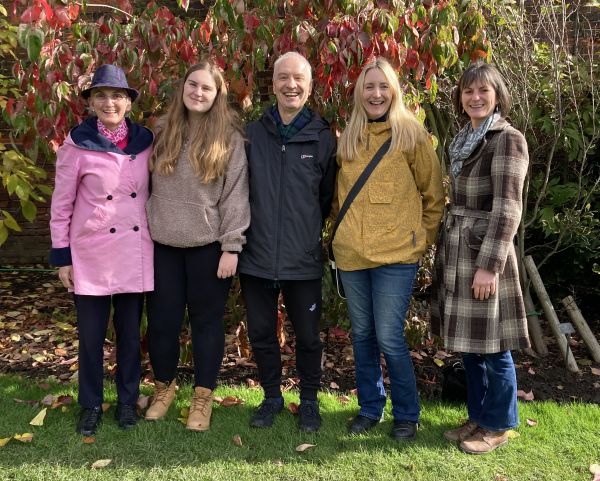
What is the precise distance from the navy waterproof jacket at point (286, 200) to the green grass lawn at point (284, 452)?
3.10ft

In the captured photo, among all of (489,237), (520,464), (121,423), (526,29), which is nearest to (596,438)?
(520,464)

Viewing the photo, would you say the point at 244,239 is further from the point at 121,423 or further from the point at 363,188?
the point at 121,423

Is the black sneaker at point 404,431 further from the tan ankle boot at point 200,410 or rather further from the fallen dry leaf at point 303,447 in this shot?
the tan ankle boot at point 200,410

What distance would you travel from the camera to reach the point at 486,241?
9.80 feet

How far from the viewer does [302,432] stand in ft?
11.5

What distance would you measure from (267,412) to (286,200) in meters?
1.27

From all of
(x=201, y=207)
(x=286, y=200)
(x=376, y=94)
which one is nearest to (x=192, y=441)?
(x=201, y=207)

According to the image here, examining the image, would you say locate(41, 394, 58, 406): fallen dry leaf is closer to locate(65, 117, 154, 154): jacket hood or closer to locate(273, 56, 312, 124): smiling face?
locate(65, 117, 154, 154): jacket hood

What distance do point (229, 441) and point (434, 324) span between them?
129cm

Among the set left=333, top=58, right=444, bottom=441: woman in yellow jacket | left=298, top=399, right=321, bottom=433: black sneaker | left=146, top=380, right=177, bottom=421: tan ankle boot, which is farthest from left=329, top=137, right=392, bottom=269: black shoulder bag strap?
left=146, top=380, right=177, bottom=421: tan ankle boot

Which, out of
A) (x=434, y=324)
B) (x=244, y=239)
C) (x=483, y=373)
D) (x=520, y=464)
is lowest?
(x=520, y=464)

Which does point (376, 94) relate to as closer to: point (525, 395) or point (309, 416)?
point (309, 416)

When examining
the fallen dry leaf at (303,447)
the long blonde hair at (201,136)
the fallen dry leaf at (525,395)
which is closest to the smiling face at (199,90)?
the long blonde hair at (201,136)

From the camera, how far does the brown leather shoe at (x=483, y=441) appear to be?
329 cm
